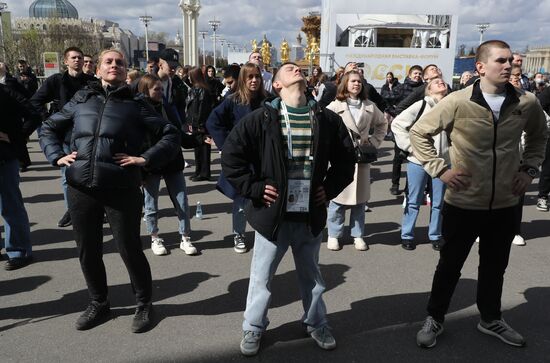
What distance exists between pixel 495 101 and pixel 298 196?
142cm

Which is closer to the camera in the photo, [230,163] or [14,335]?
[230,163]

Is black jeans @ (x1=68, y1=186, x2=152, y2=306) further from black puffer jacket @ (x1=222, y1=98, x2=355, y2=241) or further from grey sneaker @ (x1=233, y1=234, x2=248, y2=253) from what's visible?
grey sneaker @ (x1=233, y1=234, x2=248, y2=253)

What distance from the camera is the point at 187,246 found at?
5191 mm

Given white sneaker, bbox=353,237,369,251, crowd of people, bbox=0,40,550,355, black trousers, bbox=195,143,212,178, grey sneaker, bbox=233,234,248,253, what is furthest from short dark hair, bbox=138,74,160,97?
black trousers, bbox=195,143,212,178

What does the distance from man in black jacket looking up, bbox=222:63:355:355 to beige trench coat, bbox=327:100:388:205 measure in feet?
6.97

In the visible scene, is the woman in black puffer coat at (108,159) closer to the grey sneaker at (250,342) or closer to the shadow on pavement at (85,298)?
the shadow on pavement at (85,298)

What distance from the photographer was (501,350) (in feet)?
10.7

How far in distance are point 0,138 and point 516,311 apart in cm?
481

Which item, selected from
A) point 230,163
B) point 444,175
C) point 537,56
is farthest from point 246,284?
point 537,56

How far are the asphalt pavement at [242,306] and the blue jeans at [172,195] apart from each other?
1.14ft

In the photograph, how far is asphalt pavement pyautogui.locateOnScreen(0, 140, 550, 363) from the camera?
323 centimetres

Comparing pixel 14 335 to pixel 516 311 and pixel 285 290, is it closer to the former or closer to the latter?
pixel 285 290

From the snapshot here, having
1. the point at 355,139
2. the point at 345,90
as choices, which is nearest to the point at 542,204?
the point at 355,139

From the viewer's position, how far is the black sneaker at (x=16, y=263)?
467 cm
